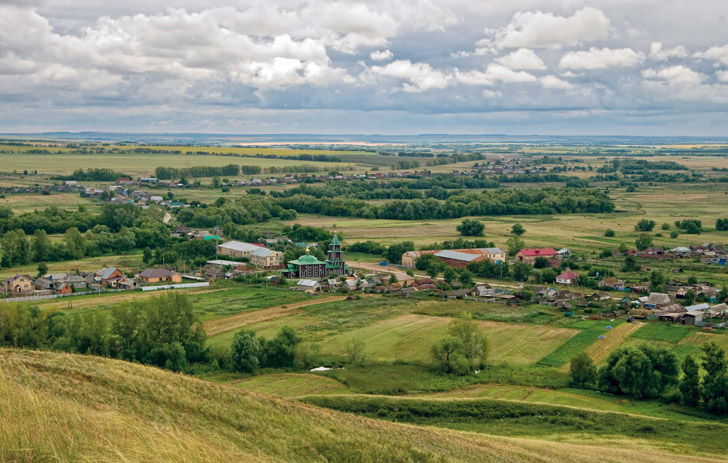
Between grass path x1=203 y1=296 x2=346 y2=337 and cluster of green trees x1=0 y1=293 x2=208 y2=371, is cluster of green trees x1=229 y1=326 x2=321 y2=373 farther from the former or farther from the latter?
grass path x1=203 y1=296 x2=346 y2=337

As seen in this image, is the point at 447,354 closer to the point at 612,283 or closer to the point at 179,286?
the point at 612,283

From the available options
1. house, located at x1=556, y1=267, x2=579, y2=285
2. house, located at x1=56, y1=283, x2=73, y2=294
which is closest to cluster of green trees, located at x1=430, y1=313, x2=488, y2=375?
house, located at x1=556, y1=267, x2=579, y2=285

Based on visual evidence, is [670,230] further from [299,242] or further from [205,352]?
[205,352]

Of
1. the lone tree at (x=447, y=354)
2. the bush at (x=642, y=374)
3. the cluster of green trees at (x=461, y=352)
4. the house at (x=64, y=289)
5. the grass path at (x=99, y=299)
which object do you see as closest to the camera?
the bush at (x=642, y=374)

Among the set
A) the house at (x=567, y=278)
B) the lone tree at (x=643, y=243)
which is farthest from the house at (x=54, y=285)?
the lone tree at (x=643, y=243)

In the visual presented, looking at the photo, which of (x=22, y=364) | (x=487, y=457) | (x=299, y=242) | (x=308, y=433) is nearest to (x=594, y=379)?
(x=487, y=457)

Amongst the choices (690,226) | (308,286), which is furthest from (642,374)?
(690,226)

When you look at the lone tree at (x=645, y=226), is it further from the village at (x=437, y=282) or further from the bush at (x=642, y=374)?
the bush at (x=642, y=374)
